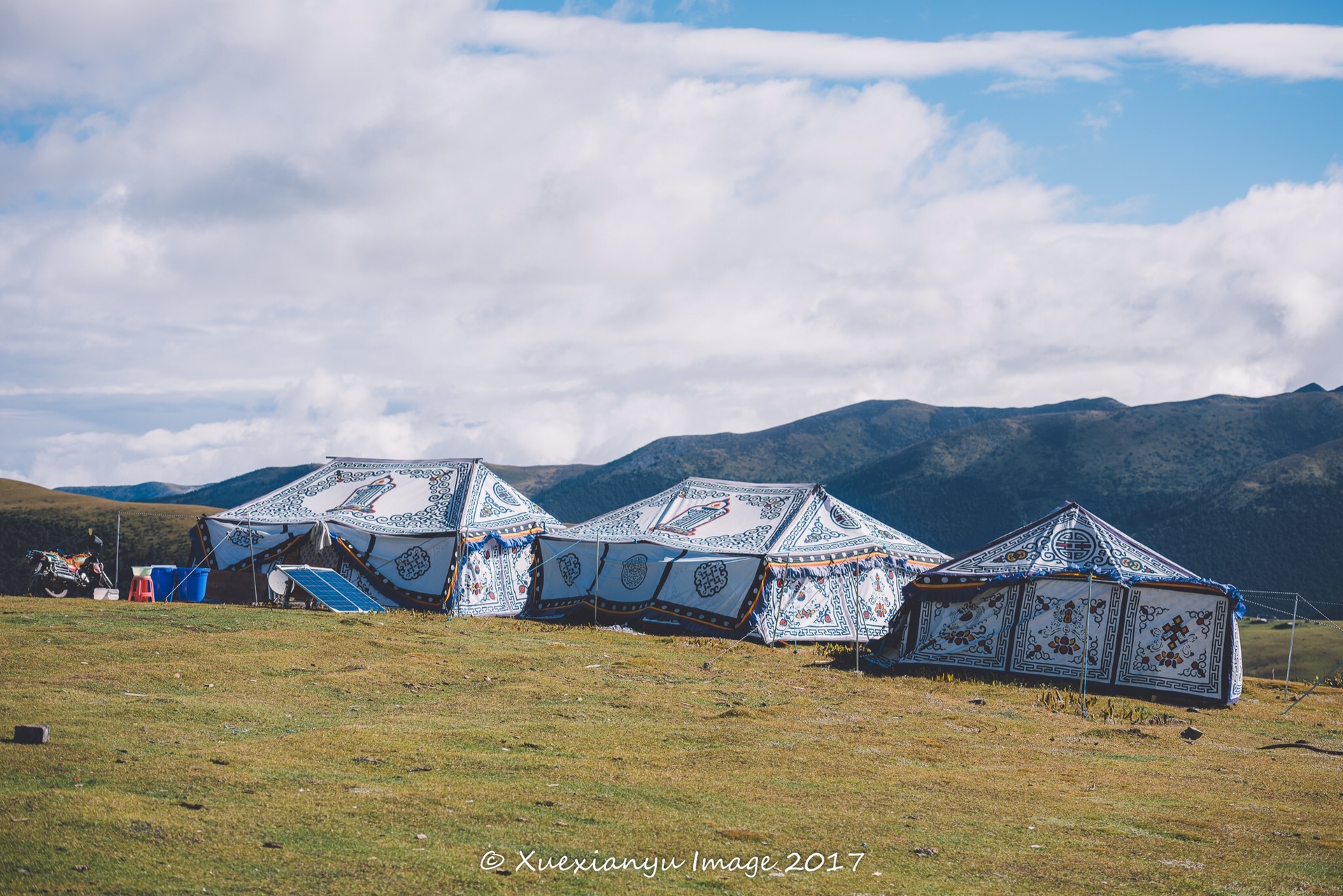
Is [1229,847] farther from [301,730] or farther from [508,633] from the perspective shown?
[508,633]

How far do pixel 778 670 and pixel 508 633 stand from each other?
241 inches

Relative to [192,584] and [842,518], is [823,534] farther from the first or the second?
[192,584]

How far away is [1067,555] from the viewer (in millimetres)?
20188

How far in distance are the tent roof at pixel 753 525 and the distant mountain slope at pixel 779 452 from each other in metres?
83.0

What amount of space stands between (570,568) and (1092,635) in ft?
43.7

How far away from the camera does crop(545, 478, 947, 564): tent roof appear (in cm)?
2638

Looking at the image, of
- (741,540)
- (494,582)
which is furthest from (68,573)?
(741,540)

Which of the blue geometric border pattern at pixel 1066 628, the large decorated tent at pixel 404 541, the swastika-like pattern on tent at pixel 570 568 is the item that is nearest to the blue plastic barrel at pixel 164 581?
the large decorated tent at pixel 404 541

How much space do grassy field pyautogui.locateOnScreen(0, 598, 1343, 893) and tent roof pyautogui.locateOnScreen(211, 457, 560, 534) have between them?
34.0 feet

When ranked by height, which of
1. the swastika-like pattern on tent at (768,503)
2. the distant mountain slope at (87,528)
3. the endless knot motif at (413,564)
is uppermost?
the swastika-like pattern on tent at (768,503)

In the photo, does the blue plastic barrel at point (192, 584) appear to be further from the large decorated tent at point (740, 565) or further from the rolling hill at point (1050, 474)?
the rolling hill at point (1050, 474)

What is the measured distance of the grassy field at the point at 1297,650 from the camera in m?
29.0

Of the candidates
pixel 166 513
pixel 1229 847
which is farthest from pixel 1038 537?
pixel 166 513

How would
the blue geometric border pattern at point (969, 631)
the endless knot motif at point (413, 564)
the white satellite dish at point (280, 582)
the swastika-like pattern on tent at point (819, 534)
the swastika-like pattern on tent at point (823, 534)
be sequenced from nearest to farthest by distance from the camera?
the blue geometric border pattern at point (969, 631)
the white satellite dish at point (280, 582)
the swastika-like pattern on tent at point (823, 534)
the swastika-like pattern on tent at point (819, 534)
the endless knot motif at point (413, 564)
